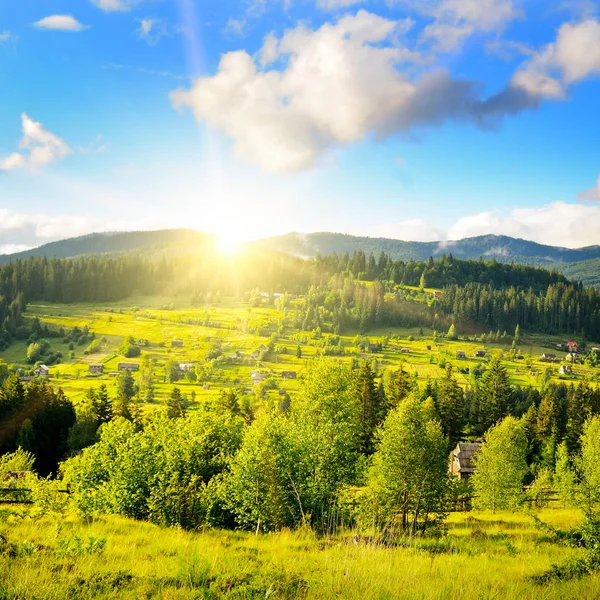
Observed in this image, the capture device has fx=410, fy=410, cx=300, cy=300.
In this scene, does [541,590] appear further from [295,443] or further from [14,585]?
[295,443]

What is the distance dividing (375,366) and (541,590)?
465 feet

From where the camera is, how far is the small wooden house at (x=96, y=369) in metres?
130

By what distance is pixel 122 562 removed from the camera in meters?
8.45

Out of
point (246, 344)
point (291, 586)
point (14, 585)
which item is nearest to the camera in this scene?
point (14, 585)

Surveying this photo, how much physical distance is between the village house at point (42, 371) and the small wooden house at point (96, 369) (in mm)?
11737

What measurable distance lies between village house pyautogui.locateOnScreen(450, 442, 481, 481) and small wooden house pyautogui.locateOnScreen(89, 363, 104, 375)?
111m

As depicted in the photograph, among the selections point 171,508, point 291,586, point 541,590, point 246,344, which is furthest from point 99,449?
point 246,344

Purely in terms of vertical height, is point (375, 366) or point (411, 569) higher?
point (411, 569)

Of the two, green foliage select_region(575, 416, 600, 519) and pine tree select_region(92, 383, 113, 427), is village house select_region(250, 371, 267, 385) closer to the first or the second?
pine tree select_region(92, 383, 113, 427)

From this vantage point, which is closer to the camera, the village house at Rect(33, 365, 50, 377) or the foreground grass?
the foreground grass

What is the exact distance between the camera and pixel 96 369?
13125cm

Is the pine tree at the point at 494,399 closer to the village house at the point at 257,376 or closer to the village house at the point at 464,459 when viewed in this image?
the village house at the point at 464,459

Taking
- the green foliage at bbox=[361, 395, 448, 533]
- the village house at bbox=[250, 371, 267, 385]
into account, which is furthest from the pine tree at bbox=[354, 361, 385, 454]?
the village house at bbox=[250, 371, 267, 385]

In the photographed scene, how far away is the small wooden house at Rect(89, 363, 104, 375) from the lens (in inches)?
5123
